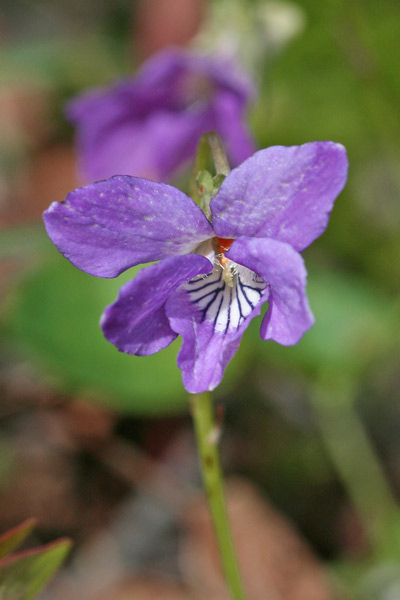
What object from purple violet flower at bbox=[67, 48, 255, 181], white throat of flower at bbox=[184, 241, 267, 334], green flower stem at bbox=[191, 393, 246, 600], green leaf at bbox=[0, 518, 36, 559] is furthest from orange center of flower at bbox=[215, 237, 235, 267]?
purple violet flower at bbox=[67, 48, 255, 181]

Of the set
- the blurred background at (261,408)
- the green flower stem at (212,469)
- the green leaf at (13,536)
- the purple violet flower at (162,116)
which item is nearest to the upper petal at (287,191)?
the green flower stem at (212,469)

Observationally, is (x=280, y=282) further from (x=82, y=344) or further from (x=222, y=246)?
(x=82, y=344)

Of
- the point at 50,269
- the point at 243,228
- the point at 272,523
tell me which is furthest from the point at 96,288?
the point at 243,228

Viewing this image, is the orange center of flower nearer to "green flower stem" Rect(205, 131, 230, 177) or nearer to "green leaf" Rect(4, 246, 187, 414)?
"green flower stem" Rect(205, 131, 230, 177)

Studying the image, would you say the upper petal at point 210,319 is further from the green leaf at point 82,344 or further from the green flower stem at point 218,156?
the green leaf at point 82,344

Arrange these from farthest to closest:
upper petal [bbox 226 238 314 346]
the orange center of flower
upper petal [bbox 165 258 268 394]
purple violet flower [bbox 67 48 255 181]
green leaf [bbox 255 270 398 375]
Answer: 1. green leaf [bbox 255 270 398 375]
2. purple violet flower [bbox 67 48 255 181]
3. the orange center of flower
4. upper petal [bbox 165 258 268 394]
5. upper petal [bbox 226 238 314 346]

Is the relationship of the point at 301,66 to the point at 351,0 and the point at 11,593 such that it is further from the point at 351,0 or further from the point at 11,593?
the point at 11,593

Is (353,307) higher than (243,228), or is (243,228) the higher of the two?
(243,228)
